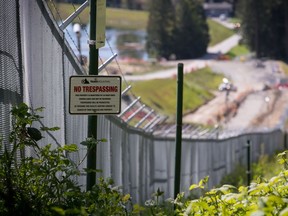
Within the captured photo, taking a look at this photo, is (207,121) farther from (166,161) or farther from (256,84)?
(166,161)

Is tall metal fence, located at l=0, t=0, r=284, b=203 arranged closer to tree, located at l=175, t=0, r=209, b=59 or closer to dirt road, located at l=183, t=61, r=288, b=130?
dirt road, located at l=183, t=61, r=288, b=130

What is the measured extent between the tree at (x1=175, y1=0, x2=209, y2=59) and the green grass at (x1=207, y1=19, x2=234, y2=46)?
20.0 m

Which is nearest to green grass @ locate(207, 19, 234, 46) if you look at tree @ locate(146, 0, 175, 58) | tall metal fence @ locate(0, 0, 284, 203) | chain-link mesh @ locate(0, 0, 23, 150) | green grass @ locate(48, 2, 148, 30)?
green grass @ locate(48, 2, 148, 30)

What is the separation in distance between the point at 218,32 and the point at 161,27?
3578cm

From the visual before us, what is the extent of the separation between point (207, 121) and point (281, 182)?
83.6 m

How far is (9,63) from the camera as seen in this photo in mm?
8219

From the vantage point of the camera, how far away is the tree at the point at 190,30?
125562mm

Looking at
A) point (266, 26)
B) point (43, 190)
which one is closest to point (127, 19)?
point (266, 26)

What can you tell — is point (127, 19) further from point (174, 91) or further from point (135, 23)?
point (174, 91)

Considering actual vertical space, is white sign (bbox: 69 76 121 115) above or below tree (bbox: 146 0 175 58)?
below

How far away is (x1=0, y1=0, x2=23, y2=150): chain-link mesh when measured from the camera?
802 centimetres

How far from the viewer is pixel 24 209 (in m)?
6.58

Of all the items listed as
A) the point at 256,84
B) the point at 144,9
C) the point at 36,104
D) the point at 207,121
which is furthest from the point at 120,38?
the point at 36,104

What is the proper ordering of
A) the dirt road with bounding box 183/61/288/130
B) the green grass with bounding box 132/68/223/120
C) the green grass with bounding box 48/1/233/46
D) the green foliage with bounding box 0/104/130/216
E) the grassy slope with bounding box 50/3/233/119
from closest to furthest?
1. the green foliage with bounding box 0/104/130/216
2. the dirt road with bounding box 183/61/288/130
3. the green grass with bounding box 132/68/223/120
4. the grassy slope with bounding box 50/3/233/119
5. the green grass with bounding box 48/1/233/46
